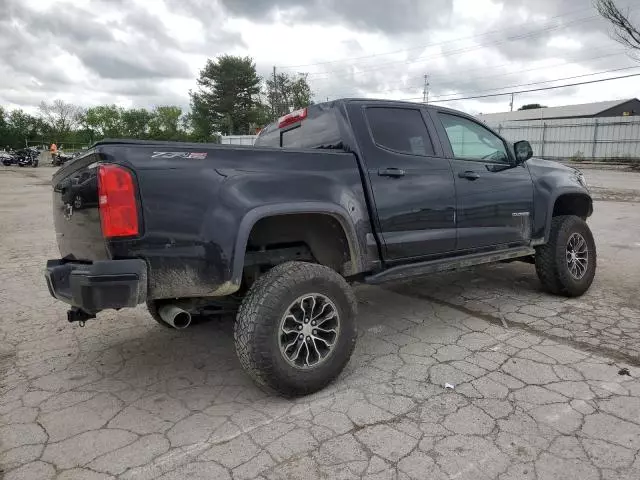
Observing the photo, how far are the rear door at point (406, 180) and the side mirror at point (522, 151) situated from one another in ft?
3.39

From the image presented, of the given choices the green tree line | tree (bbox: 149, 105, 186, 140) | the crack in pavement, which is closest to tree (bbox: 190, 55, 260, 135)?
the green tree line

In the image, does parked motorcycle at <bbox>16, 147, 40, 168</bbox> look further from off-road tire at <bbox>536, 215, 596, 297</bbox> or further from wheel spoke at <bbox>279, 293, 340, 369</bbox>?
wheel spoke at <bbox>279, 293, 340, 369</bbox>

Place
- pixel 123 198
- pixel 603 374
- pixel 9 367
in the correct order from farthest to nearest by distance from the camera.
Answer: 1. pixel 9 367
2. pixel 603 374
3. pixel 123 198

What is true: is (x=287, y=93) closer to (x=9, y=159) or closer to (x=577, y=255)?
(x=9, y=159)

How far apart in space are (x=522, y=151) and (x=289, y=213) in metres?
2.70

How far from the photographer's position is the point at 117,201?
2617 mm

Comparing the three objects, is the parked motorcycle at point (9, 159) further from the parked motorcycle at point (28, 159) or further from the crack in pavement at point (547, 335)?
the crack in pavement at point (547, 335)

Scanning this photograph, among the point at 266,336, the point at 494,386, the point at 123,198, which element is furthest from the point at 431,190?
the point at 123,198

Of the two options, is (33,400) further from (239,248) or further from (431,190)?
(431,190)

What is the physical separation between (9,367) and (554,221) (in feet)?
16.4

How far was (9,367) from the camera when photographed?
3639mm

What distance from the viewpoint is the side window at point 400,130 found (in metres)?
3.78

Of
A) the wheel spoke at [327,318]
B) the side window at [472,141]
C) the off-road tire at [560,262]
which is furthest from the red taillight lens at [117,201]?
the off-road tire at [560,262]

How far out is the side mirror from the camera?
4.63 m
